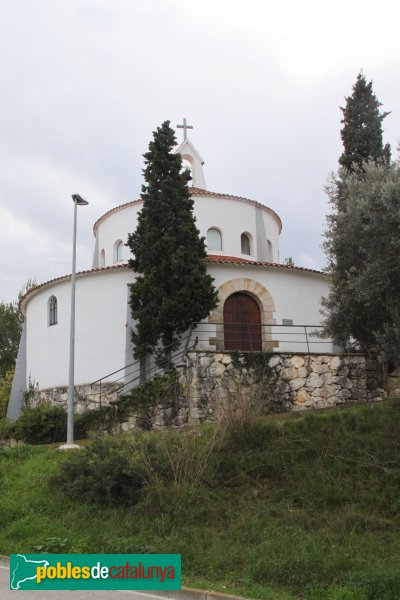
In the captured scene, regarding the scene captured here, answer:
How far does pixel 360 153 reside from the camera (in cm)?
2047

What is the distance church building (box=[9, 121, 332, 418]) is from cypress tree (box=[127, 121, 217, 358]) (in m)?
1.35

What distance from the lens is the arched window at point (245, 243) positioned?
28781 millimetres

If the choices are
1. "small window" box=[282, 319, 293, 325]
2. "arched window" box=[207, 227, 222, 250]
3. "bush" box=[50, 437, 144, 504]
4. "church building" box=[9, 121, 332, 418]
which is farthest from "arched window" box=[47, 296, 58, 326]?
"bush" box=[50, 437, 144, 504]

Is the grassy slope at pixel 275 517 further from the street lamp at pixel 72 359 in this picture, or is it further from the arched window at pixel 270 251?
the arched window at pixel 270 251

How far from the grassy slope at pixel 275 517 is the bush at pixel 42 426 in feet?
24.9

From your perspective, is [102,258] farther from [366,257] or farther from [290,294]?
[366,257]

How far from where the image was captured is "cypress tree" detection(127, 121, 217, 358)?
2141 centimetres

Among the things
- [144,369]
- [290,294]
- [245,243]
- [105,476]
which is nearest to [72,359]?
[144,369]

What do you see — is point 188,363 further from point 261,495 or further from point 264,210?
point 264,210

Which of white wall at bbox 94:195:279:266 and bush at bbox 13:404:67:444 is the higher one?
white wall at bbox 94:195:279:266

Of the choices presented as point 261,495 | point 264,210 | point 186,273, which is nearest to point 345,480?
point 261,495

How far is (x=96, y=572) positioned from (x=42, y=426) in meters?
13.9

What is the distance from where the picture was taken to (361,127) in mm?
20703

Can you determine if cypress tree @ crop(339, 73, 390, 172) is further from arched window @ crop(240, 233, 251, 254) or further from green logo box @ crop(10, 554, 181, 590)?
green logo box @ crop(10, 554, 181, 590)
